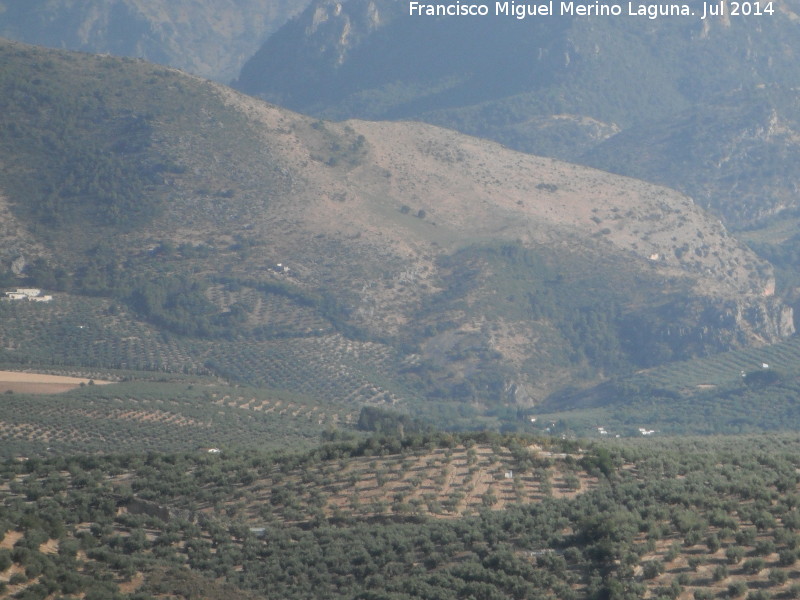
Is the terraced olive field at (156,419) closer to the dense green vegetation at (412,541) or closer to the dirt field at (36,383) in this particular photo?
the dirt field at (36,383)

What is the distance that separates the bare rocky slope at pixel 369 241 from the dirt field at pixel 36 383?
1295 inches

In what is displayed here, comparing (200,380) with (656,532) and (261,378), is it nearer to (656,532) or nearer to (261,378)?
(261,378)

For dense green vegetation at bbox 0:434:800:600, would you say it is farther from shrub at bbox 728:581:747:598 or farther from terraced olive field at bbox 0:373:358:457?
terraced olive field at bbox 0:373:358:457

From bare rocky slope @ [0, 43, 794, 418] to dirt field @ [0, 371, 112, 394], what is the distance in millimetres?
32893

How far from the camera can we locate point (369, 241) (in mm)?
156250

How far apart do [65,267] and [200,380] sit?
108 ft

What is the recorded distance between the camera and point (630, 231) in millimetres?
175750

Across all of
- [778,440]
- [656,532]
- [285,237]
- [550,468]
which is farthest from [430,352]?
[656,532]

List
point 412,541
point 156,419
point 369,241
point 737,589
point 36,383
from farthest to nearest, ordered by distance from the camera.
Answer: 1. point 369,241
2. point 36,383
3. point 156,419
4. point 412,541
5. point 737,589

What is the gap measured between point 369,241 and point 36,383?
60.1 m

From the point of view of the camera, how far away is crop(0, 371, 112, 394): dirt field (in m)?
97.6

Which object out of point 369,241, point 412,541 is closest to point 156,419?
point 412,541

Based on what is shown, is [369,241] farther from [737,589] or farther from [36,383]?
[737,589]

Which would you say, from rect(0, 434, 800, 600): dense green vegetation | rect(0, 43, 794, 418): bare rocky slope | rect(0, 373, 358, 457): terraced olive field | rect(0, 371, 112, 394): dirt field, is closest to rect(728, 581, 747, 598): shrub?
rect(0, 434, 800, 600): dense green vegetation
